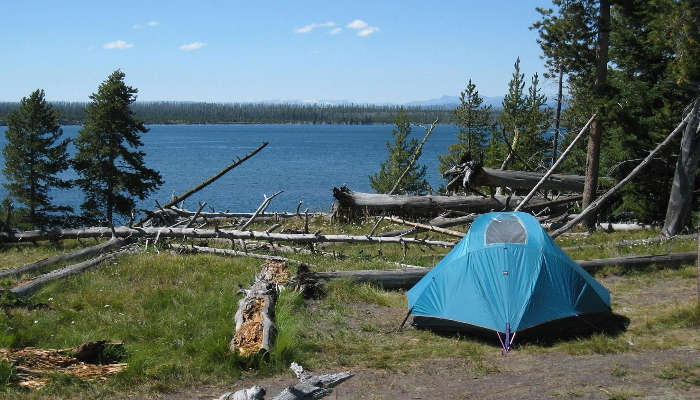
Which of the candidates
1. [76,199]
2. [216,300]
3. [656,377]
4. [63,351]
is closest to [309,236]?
[216,300]

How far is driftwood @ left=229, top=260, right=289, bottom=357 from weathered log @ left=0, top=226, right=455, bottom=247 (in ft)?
14.5

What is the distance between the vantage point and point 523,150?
117ft

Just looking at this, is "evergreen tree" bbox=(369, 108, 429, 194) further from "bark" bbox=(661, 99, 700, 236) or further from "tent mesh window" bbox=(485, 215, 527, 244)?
"tent mesh window" bbox=(485, 215, 527, 244)

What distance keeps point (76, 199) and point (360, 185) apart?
28.5m

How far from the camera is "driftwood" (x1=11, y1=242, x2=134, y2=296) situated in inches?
452

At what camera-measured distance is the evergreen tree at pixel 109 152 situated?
27141 millimetres

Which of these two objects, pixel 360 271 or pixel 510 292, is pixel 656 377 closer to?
pixel 510 292

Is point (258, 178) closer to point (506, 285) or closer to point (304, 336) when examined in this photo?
point (304, 336)

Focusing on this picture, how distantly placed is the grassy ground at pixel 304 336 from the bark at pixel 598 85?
18.3 feet

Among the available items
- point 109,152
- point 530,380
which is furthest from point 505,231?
point 109,152

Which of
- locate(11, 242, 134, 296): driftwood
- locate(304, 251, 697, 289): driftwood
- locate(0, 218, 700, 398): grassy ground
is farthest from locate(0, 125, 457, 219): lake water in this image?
locate(0, 218, 700, 398): grassy ground

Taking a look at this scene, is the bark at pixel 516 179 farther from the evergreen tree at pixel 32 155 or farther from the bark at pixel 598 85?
the evergreen tree at pixel 32 155

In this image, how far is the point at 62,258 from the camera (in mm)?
15562

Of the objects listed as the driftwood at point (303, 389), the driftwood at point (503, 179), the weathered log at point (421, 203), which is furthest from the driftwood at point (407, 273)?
the weathered log at point (421, 203)
